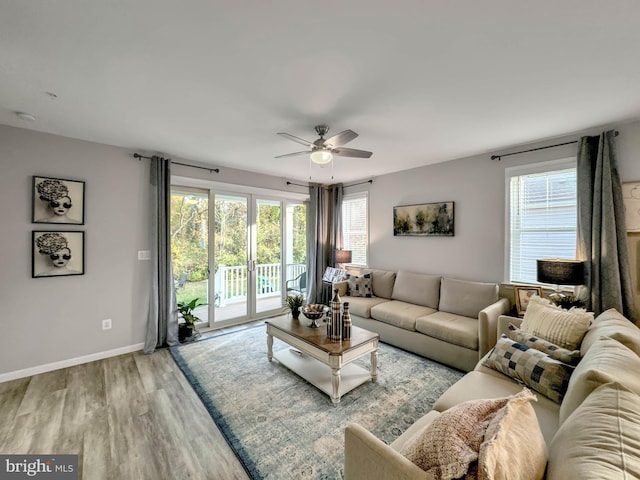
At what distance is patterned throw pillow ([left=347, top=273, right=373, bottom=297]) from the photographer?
436 centimetres

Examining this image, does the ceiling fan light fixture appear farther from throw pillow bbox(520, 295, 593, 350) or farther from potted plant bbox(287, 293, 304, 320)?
throw pillow bbox(520, 295, 593, 350)

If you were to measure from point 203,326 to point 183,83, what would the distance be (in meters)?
3.53

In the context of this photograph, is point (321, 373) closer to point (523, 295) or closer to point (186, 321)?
point (186, 321)

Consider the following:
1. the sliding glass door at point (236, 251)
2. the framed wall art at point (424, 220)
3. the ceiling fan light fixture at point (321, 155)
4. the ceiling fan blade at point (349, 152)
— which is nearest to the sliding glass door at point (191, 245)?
the sliding glass door at point (236, 251)

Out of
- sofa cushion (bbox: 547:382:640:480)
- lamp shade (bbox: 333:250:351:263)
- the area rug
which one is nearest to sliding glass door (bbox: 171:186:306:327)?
lamp shade (bbox: 333:250:351:263)

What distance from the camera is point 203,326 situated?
167 inches

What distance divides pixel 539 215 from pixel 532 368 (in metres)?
2.30

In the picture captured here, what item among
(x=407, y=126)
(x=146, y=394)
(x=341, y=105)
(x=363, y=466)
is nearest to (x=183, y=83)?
(x=341, y=105)

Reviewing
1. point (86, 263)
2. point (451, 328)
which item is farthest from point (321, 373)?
point (86, 263)

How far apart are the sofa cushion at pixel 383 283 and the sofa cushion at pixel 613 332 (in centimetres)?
253

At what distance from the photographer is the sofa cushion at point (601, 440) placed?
0.69 m

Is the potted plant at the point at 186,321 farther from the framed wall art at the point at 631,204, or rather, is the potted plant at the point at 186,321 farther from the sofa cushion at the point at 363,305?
the framed wall art at the point at 631,204

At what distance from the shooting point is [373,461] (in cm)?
103

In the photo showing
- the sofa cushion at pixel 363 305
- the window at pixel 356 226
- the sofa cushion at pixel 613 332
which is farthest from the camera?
the window at pixel 356 226
